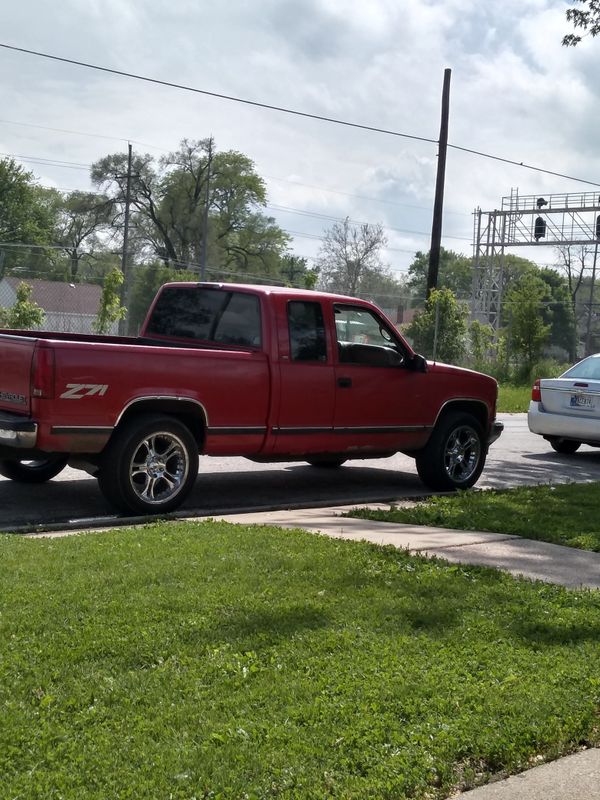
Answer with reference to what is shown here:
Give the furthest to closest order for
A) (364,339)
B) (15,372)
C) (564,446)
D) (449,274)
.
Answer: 1. (449,274)
2. (564,446)
3. (364,339)
4. (15,372)

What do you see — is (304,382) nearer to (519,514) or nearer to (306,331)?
(306,331)

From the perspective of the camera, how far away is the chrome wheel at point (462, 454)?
11.2 metres

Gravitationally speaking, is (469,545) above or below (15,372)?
below

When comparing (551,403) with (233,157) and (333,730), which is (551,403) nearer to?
(333,730)

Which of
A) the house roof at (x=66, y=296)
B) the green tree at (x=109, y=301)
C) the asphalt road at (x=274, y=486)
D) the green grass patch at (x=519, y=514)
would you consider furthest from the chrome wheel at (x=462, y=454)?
the house roof at (x=66, y=296)

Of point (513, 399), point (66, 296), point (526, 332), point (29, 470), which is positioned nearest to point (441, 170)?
point (513, 399)

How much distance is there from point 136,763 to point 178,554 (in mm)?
2843

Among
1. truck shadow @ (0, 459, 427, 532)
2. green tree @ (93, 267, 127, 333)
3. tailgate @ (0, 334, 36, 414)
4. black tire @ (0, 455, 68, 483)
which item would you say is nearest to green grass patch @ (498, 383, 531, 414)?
green tree @ (93, 267, 127, 333)

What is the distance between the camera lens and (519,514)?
29.1 feet

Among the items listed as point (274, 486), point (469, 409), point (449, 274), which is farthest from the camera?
point (449, 274)

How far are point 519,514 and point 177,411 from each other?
301cm

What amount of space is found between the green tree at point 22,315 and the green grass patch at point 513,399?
417 inches

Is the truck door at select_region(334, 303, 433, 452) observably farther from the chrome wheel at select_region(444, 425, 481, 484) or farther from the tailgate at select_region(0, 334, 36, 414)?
the tailgate at select_region(0, 334, 36, 414)

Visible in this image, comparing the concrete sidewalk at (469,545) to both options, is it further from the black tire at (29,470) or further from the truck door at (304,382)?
the black tire at (29,470)
